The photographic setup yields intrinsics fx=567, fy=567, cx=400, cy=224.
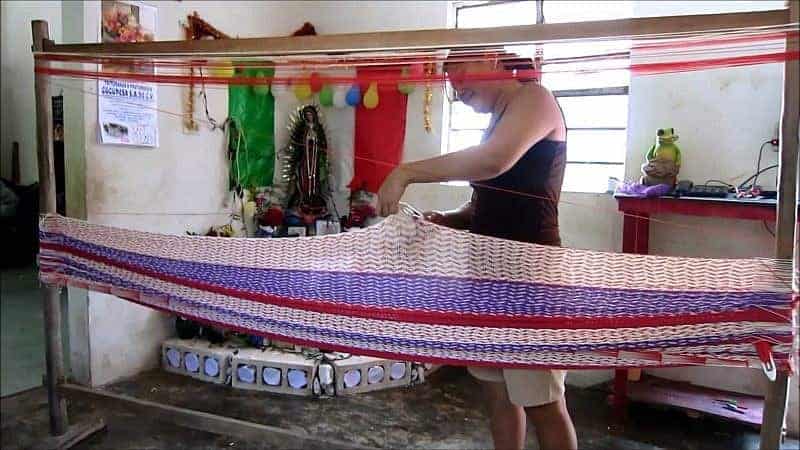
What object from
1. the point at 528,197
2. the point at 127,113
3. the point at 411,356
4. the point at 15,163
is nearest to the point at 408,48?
the point at 528,197

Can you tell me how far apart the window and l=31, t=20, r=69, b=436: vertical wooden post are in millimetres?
1325

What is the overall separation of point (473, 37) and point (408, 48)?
0.50 feet

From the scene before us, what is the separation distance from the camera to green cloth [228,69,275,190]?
2572 millimetres

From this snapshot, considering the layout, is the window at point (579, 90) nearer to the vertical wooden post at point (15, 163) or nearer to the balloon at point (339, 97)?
the balloon at point (339, 97)

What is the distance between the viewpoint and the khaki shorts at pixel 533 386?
1329 mm

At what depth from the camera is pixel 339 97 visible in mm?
3158

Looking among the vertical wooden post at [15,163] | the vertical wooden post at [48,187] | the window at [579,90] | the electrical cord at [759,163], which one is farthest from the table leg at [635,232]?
the vertical wooden post at [15,163]

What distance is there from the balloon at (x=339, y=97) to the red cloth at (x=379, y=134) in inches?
4.0

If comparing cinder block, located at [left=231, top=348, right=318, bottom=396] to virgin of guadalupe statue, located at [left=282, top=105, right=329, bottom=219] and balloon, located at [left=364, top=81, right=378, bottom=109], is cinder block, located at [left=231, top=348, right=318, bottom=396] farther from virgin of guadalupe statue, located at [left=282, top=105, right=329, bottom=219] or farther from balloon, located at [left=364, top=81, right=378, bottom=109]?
balloon, located at [left=364, top=81, right=378, bottom=109]

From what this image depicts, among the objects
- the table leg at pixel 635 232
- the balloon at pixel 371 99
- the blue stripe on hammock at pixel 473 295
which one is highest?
the balloon at pixel 371 99

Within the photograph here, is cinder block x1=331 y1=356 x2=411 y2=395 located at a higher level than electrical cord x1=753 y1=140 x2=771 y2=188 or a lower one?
lower

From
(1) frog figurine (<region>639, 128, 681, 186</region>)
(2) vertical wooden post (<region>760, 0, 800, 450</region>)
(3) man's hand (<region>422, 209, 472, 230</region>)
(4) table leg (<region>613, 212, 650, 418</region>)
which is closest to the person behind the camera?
(2) vertical wooden post (<region>760, 0, 800, 450</region>)

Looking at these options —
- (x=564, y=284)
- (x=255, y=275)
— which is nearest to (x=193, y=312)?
(x=255, y=275)

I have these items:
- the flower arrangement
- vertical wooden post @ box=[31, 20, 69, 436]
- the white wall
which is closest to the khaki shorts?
vertical wooden post @ box=[31, 20, 69, 436]
